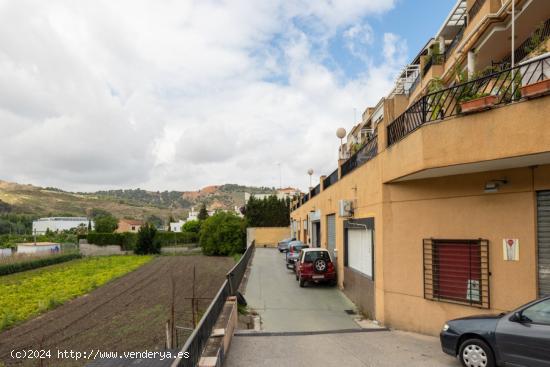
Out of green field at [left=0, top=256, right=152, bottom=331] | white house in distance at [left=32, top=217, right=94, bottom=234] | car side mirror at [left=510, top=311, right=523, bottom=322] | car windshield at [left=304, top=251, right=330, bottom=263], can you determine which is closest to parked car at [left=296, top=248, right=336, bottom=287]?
car windshield at [left=304, top=251, right=330, bottom=263]

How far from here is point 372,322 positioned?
1149cm

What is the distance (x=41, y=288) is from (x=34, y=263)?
57.4ft

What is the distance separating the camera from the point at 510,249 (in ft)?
26.1

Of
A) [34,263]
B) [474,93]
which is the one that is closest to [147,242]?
[34,263]

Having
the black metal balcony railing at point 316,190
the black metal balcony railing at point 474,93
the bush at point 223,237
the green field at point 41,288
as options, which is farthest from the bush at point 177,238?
the black metal balcony railing at point 474,93

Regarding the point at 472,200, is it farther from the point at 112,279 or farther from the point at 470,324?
the point at 112,279

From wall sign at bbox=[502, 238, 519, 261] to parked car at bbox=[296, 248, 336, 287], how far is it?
1033 cm

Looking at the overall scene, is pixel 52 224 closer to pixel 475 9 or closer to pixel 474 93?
pixel 475 9

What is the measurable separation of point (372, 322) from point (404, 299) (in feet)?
5.67

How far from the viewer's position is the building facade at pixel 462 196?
6945 mm

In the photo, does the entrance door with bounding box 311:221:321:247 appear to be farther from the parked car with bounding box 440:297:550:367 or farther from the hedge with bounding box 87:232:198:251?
the hedge with bounding box 87:232:198:251

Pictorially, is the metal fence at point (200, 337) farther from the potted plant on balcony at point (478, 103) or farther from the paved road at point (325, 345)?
the potted plant on balcony at point (478, 103)

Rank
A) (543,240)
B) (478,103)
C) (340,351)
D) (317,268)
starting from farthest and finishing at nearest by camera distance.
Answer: (317,268) < (340,351) < (543,240) < (478,103)

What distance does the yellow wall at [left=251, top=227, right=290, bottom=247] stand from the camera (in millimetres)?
53906
